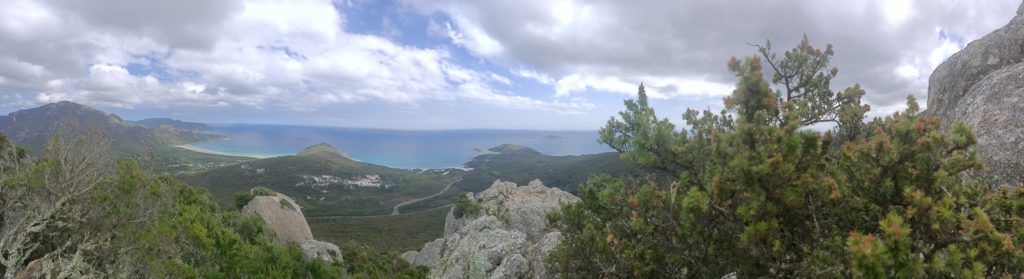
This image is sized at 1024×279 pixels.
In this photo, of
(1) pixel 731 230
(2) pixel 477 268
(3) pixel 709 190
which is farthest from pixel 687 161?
(2) pixel 477 268

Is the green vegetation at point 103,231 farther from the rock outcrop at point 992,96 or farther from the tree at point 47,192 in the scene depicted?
the rock outcrop at point 992,96

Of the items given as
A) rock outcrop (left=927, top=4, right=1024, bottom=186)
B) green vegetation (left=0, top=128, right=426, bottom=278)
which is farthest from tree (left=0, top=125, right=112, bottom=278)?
rock outcrop (left=927, top=4, right=1024, bottom=186)

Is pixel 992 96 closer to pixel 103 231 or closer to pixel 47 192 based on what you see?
pixel 103 231

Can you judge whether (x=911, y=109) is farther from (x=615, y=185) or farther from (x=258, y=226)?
(x=258, y=226)

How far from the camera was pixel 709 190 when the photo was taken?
21.9 ft

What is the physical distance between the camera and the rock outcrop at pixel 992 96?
12.3 m

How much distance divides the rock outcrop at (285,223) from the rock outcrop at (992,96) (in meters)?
45.8

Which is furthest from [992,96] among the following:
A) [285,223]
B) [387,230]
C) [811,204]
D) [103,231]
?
[387,230]

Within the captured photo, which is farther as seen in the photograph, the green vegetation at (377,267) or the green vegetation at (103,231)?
the green vegetation at (377,267)

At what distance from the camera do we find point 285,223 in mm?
52812

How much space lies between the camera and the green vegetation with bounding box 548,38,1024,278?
549 cm

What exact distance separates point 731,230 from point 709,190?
4.59 feet

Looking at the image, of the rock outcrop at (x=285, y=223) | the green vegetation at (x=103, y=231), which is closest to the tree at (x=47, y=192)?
the green vegetation at (x=103, y=231)

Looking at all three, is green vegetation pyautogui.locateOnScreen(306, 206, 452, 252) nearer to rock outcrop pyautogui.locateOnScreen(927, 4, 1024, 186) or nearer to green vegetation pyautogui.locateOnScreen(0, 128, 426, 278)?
green vegetation pyautogui.locateOnScreen(0, 128, 426, 278)
